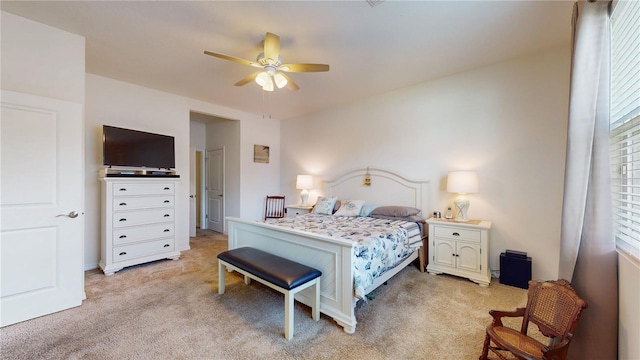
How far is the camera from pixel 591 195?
143 centimetres

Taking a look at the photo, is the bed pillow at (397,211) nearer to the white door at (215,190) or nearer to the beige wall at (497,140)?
the beige wall at (497,140)

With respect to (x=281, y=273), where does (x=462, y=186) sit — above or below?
above

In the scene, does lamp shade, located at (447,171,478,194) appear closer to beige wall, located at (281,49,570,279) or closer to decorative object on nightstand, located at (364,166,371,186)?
beige wall, located at (281,49,570,279)

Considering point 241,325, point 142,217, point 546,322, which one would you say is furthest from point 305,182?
point 546,322

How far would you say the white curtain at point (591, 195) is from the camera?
134 centimetres

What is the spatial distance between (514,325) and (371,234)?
55.4 inches

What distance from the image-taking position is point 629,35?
1.30 m

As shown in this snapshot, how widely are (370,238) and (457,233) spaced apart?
1.37 meters

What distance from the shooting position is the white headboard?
3705mm

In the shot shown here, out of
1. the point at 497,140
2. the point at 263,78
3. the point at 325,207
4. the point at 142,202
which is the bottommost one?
the point at 325,207

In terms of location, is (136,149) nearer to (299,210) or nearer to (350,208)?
(299,210)

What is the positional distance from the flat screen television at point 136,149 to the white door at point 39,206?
3.00 ft

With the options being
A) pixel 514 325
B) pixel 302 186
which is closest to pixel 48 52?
pixel 302 186

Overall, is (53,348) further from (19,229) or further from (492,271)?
(492,271)
